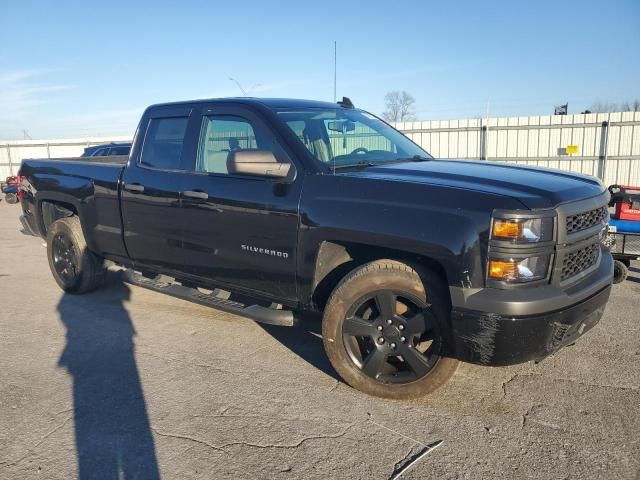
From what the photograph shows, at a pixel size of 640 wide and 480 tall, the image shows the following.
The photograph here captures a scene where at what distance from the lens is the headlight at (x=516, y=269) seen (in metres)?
2.84

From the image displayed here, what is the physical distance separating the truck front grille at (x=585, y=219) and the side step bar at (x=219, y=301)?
1.96 m

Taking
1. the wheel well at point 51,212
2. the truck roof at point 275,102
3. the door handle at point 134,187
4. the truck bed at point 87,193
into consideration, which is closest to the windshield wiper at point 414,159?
the truck roof at point 275,102

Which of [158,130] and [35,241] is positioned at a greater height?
[158,130]

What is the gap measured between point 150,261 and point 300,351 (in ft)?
5.46

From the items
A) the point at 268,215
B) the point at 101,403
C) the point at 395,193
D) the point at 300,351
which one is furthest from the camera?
the point at 300,351

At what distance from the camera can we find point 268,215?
12.2 feet

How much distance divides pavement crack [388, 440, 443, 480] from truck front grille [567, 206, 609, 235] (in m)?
1.46

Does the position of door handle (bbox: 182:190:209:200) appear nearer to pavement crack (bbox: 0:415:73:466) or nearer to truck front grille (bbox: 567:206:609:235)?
pavement crack (bbox: 0:415:73:466)

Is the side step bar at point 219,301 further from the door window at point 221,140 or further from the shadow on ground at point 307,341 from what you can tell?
the door window at point 221,140

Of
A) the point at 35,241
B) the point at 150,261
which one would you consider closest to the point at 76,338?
the point at 150,261

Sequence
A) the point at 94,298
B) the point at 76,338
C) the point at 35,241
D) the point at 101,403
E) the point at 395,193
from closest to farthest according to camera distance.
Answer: the point at 395,193, the point at 101,403, the point at 76,338, the point at 94,298, the point at 35,241

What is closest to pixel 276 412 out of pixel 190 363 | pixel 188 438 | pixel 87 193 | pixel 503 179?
pixel 188 438

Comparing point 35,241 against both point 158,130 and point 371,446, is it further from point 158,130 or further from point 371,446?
point 371,446

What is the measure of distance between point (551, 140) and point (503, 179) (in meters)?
15.1
